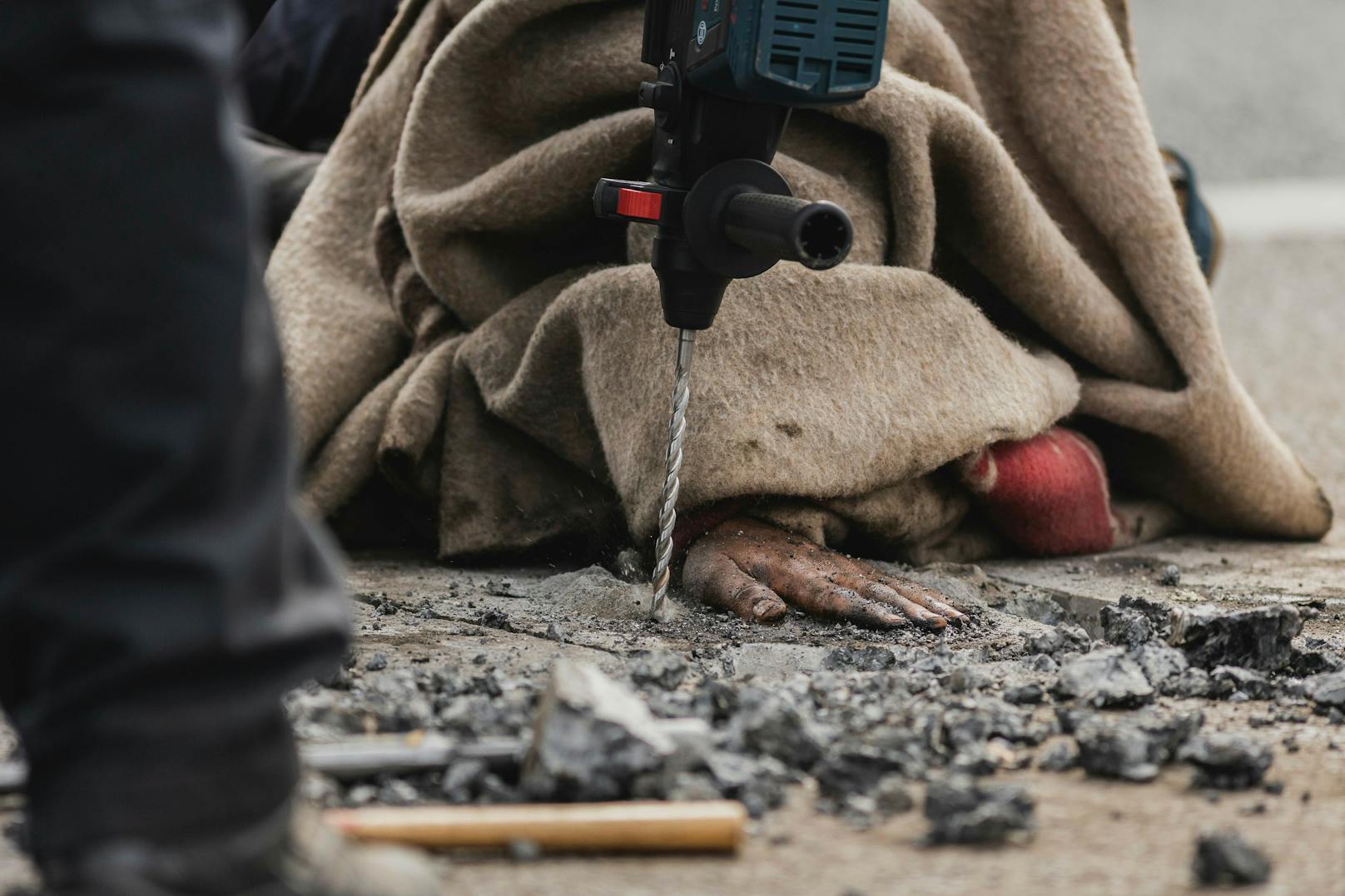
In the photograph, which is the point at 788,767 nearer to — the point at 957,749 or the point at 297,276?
the point at 957,749

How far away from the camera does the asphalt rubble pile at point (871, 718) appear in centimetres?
105

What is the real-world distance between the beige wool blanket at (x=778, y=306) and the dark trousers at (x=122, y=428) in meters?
1.06

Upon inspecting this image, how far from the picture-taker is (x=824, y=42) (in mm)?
1422

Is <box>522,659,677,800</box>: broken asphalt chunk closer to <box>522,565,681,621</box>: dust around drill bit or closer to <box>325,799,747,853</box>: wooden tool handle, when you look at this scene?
<box>325,799,747,853</box>: wooden tool handle

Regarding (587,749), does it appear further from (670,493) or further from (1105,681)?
(670,493)

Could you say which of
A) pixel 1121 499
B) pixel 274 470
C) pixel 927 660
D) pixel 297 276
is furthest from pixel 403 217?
pixel 274 470

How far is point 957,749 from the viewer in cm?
120

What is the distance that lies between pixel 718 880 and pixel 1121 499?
1623mm

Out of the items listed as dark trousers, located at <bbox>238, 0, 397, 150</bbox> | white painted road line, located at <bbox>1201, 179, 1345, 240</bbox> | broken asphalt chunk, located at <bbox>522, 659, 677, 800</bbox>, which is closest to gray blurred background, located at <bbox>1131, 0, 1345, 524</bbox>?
white painted road line, located at <bbox>1201, 179, 1345, 240</bbox>

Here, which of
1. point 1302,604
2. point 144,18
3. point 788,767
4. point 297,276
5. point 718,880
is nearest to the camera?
point 144,18

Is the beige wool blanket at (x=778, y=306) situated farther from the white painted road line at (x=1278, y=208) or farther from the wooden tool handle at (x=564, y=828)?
the white painted road line at (x=1278, y=208)

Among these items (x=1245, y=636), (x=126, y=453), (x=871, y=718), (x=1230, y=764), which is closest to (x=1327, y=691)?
(x=1245, y=636)

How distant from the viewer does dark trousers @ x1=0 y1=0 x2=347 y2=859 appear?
738mm

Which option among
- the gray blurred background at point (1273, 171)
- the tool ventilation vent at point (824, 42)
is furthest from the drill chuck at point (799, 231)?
the gray blurred background at point (1273, 171)
